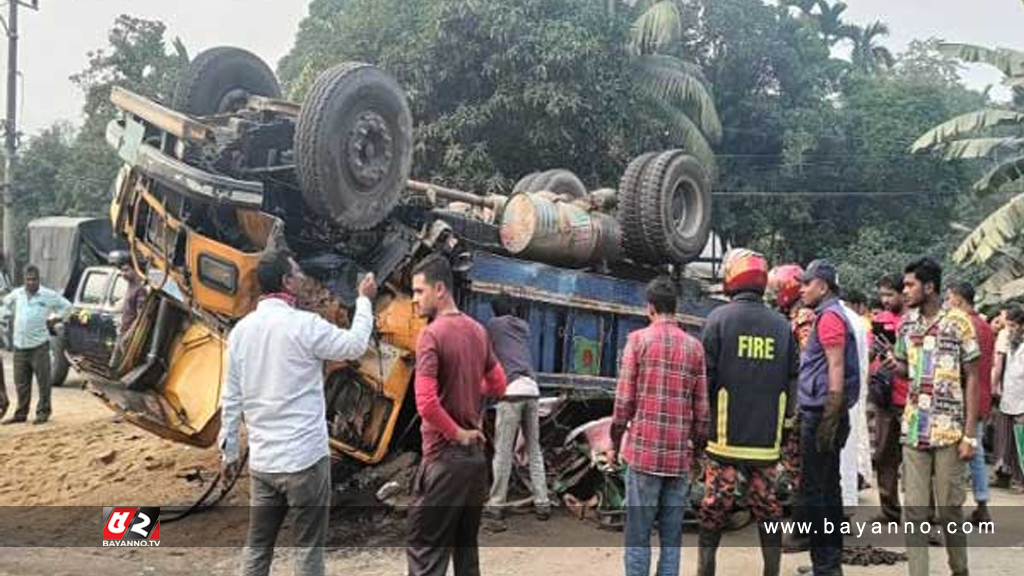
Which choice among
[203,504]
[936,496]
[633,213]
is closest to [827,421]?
[936,496]

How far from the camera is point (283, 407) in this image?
405 centimetres

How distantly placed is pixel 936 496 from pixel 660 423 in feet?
4.81

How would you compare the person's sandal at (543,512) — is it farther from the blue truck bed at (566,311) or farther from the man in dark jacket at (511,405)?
the blue truck bed at (566,311)

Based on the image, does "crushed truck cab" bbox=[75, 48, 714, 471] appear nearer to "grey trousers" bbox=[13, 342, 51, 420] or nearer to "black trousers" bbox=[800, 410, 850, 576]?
"black trousers" bbox=[800, 410, 850, 576]

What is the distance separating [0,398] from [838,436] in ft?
30.2

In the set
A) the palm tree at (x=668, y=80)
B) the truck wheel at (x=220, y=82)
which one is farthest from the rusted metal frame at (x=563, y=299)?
the palm tree at (x=668, y=80)

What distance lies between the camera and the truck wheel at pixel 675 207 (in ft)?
26.4

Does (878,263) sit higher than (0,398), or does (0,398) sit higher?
(878,263)

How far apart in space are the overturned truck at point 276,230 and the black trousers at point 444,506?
2059mm

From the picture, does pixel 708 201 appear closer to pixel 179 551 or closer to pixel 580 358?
pixel 580 358

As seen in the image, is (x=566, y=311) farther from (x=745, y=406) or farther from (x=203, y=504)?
(x=745, y=406)

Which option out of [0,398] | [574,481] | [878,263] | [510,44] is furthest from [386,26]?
[574,481]

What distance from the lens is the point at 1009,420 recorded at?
8.49 m

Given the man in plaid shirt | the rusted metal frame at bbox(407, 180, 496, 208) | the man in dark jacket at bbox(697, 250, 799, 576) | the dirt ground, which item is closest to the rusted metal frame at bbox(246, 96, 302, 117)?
the rusted metal frame at bbox(407, 180, 496, 208)
